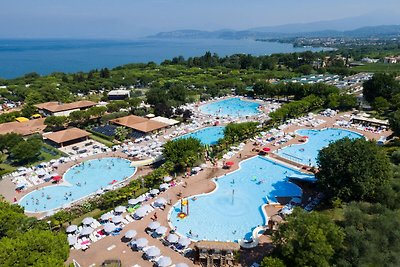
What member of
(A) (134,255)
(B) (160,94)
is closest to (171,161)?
(A) (134,255)

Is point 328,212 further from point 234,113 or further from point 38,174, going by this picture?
point 234,113

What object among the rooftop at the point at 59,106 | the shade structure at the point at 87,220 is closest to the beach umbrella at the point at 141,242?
the shade structure at the point at 87,220

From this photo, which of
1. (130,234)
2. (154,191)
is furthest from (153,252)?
(154,191)

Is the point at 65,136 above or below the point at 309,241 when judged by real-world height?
below

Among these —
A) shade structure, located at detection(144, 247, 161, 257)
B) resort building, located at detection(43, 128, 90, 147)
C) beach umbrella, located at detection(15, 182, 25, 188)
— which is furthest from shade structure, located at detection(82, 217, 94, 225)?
resort building, located at detection(43, 128, 90, 147)

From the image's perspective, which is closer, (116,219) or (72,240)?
(72,240)

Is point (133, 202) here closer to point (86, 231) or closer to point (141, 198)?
point (141, 198)

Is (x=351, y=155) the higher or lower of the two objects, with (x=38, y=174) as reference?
higher
